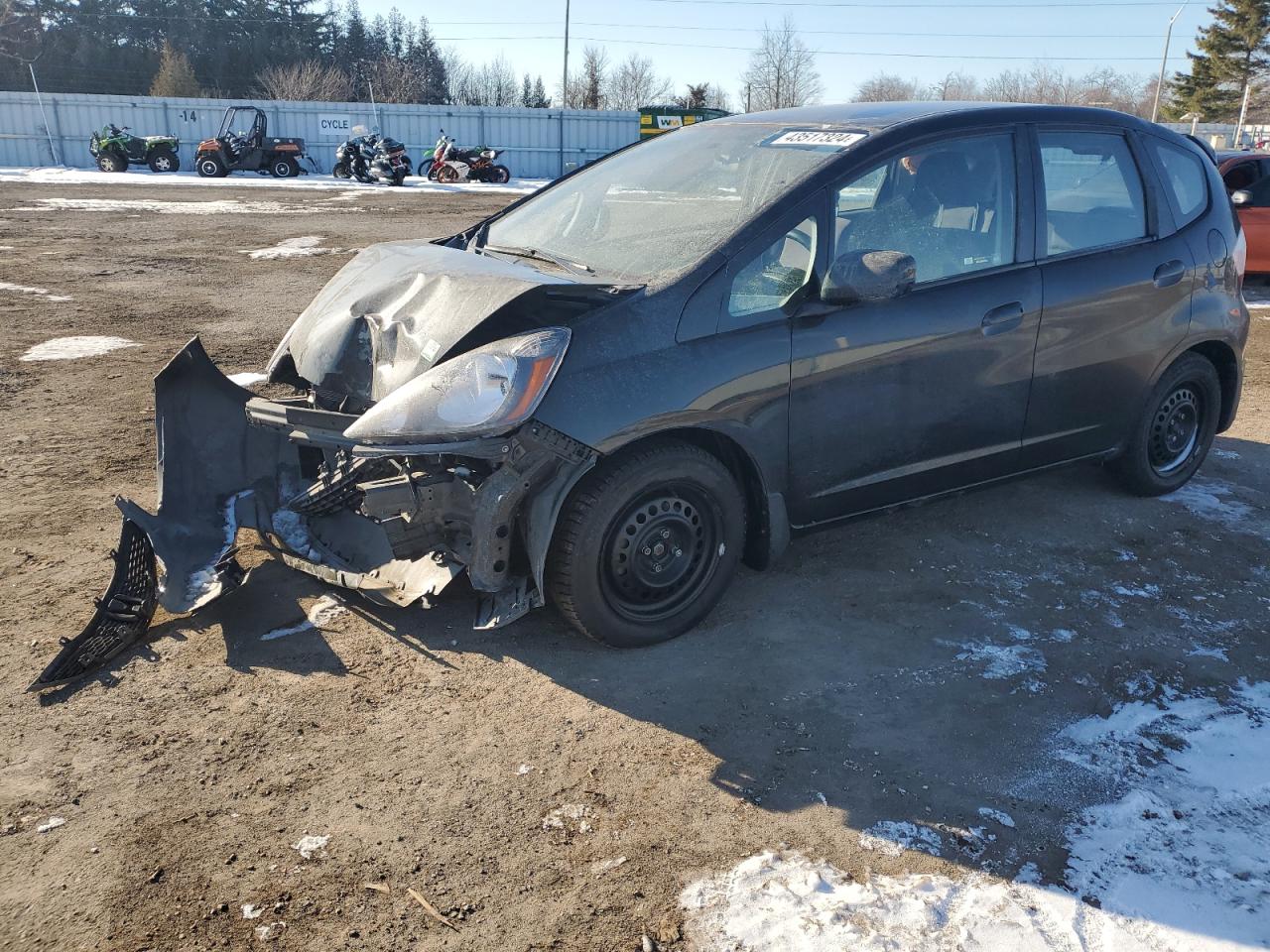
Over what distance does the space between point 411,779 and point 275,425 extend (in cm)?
147

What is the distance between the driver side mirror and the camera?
136 inches

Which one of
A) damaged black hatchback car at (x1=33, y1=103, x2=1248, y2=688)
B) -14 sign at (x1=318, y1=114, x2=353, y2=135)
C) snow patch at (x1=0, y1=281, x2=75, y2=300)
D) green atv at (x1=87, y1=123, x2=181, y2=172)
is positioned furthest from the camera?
-14 sign at (x1=318, y1=114, x2=353, y2=135)

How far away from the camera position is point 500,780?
284 centimetres

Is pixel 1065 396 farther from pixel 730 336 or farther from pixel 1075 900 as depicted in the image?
pixel 1075 900

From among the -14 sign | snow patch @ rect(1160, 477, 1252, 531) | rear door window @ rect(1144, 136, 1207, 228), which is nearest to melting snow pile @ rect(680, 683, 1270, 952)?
snow patch @ rect(1160, 477, 1252, 531)

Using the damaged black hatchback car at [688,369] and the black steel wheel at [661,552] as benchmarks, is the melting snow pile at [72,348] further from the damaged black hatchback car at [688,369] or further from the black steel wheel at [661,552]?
the black steel wheel at [661,552]

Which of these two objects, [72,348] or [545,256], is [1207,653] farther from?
[72,348]

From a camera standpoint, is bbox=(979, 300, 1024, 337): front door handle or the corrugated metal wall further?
the corrugated metal wall

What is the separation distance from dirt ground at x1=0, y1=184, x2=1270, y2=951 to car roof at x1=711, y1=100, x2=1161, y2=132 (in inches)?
74.0

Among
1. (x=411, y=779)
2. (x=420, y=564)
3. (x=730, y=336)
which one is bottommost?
(x=411, y=779)

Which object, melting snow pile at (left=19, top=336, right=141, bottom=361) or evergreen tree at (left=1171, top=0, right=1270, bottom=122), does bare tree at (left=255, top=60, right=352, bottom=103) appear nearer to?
melting snow pile at (left=19, top=336, right=141, bottom=361)

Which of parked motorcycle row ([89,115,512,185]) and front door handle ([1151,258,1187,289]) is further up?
parked motorcycle row ([89,115,512,185])

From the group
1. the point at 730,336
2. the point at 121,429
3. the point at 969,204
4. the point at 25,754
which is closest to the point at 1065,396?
the point at 969,204

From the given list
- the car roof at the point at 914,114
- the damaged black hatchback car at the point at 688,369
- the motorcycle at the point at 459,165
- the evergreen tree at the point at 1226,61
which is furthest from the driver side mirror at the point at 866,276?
the evergreen tree at the point at 1226,61
